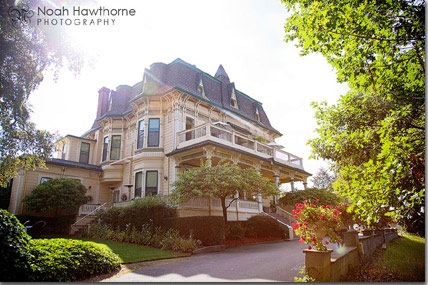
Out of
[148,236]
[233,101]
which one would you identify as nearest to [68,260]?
[148,236]

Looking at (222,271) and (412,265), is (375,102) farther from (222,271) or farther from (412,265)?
(222,271)

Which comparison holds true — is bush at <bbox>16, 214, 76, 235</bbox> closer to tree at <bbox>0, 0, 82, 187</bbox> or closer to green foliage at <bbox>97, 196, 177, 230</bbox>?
green foliage at <bbox>97, 196, 177, 230</bbox>

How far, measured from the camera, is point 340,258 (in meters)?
4.95

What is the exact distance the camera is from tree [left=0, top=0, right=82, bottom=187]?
7.87 metres

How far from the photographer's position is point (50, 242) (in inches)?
233

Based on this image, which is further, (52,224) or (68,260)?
(52,224)

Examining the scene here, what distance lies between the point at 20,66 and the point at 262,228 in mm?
12615

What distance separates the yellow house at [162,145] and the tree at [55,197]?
0.69 m

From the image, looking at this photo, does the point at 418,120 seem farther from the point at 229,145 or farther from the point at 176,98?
the point at 176,98

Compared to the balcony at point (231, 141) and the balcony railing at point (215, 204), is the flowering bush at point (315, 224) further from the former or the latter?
the balcony at point (231, 141)

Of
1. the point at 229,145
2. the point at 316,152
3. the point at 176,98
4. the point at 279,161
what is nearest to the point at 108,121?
the point at 176,98

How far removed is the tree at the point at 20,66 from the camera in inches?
310

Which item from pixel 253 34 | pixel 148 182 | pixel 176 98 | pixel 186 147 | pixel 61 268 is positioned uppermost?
pixel 176 98

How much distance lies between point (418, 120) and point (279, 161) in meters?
15.4
